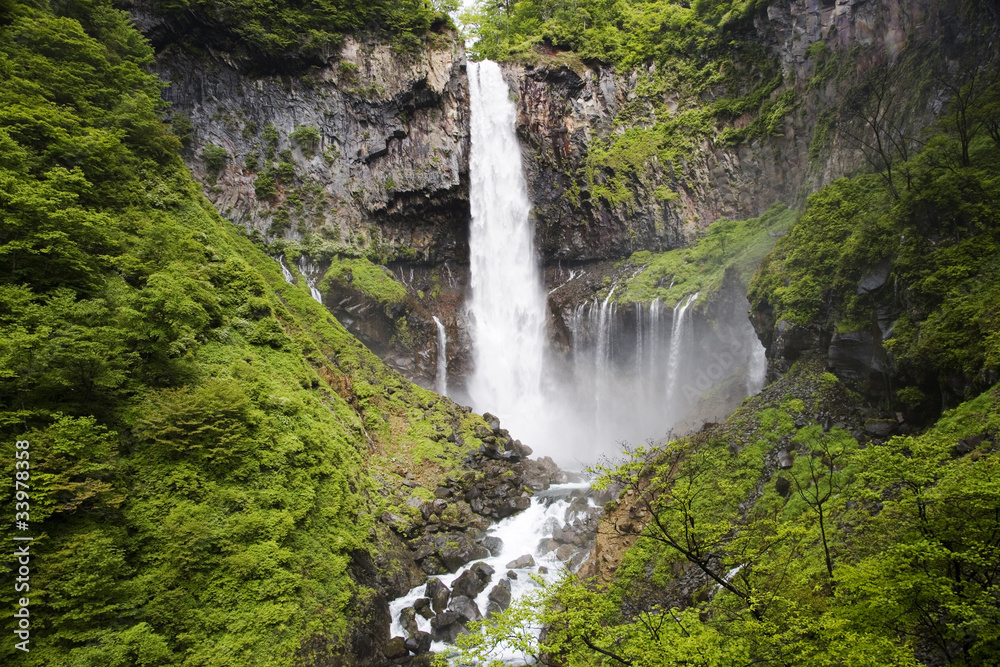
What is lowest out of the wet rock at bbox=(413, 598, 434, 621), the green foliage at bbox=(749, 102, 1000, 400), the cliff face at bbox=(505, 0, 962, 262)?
the wet rock at bbox=(413, 598, 434, 621)

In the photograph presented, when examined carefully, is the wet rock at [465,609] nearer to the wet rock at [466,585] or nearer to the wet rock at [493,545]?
the wet rock at [466,585]

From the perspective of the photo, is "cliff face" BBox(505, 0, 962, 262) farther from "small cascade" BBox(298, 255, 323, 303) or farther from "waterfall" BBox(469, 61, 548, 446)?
"small cascade" BBox(298, 255, 323, 303)

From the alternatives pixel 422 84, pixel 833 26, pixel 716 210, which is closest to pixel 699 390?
pixel 716 210

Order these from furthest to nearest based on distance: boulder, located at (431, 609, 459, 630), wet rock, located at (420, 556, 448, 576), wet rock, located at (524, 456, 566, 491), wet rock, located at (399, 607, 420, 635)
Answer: wet rock, located at (524, 456, 566, 491) < wet rock, located at (420, 556, 448, 576) < boulder, located at (431, 609, 459, 630) < wet rock, located at (399, 607, 420, 635)

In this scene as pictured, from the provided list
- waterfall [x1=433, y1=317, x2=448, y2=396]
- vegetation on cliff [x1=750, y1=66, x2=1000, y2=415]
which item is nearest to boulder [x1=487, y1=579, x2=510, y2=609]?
vegetation on cliff [x1=750, y1=66, x2=1000, y2=415]

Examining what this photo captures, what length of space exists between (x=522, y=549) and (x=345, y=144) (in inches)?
1067

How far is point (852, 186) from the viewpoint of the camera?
48.1 feet

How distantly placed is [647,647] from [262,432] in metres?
9.14

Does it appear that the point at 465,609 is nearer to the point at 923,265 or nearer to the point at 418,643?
the point at 418,643

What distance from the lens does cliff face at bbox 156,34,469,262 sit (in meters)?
28.3

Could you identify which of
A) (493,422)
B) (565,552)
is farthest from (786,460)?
(493,422)

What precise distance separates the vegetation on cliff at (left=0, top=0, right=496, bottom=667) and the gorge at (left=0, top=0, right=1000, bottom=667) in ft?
0.24

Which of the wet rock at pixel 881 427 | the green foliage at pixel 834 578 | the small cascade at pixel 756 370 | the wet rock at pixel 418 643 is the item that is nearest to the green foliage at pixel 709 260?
the small cascade at pixel 756 370

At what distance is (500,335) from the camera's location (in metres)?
33.2
